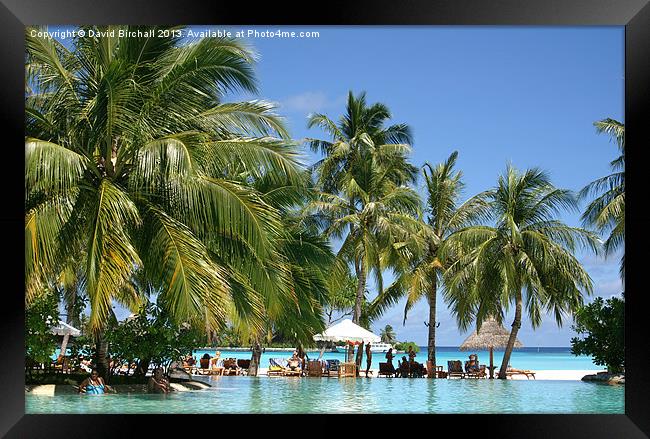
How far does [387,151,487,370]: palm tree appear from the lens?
1836cm

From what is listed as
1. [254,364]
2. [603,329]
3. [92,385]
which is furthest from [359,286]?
[92,385]

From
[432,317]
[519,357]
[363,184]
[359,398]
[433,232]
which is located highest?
[363,184]

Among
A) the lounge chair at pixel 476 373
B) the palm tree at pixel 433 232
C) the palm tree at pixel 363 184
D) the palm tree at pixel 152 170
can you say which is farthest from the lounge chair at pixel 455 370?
the palm tree at pixel 152 170

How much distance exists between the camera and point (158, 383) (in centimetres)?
1259

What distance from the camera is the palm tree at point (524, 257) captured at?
16547 millimetres

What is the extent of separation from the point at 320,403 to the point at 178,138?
443 cm

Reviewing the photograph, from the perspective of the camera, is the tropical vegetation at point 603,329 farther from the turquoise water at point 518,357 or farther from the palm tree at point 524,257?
the turquoise water at point 518,357

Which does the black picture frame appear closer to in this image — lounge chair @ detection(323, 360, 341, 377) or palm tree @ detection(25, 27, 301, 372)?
palm tree @ detection(25, 27, 301, 372)

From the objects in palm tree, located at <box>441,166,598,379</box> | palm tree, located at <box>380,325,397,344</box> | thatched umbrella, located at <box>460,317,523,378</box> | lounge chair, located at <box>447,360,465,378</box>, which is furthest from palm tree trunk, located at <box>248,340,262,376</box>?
palm tree, located at <box>380,325,397,344</box>

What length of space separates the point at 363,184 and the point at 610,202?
5.63 meters

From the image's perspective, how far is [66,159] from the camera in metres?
8.88

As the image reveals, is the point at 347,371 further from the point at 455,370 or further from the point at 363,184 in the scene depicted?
the point at 363,184
